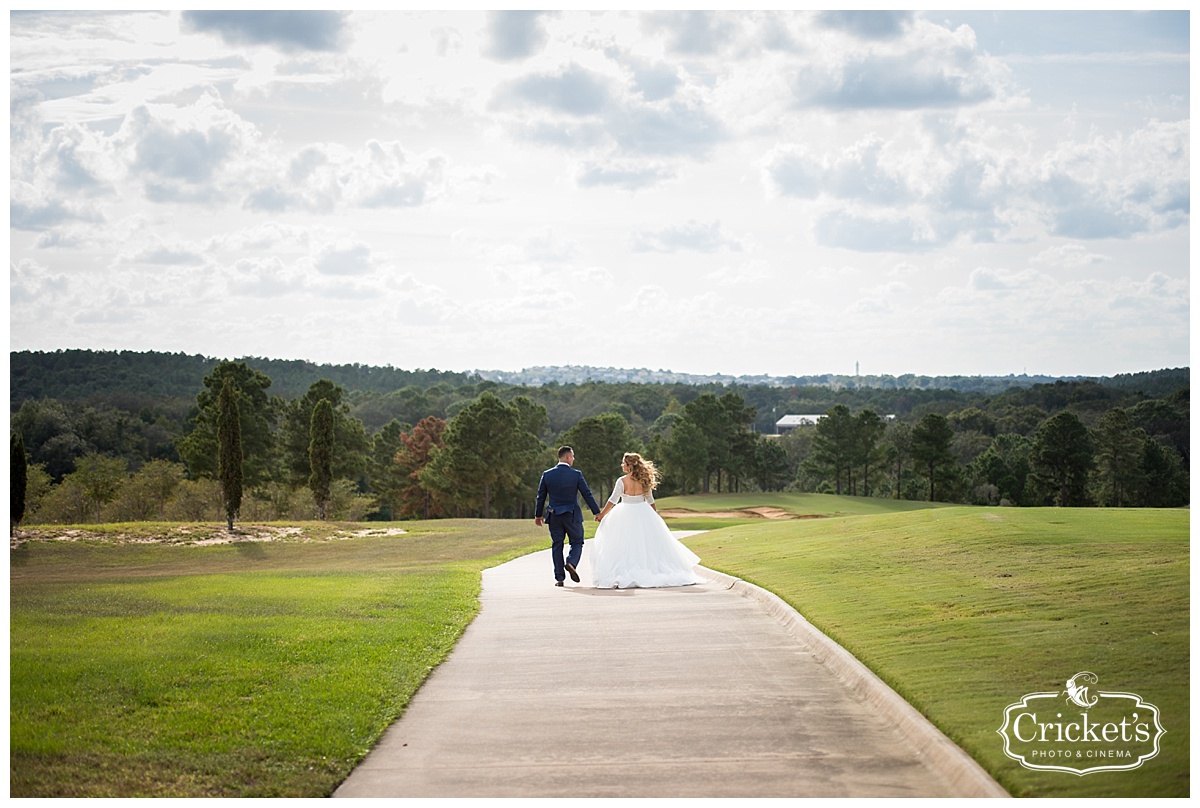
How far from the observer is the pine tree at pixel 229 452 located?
39.7 metres

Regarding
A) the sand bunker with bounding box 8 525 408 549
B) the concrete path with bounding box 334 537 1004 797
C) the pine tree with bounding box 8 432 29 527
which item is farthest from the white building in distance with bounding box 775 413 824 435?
the concrete path with bounding box 334 537 1004 797

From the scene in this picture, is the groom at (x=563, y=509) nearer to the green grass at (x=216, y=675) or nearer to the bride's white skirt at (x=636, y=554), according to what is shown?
the bride's white skirt at (x=636, y=554)

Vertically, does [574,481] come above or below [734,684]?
above

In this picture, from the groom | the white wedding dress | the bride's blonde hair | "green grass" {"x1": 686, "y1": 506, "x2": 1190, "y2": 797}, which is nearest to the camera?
"green grass" {"x1": 686, "y1": 506, "x2": 1190, "y2": 797}

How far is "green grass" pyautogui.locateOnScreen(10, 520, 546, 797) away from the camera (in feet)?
22.1

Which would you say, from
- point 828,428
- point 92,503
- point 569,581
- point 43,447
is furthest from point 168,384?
point 569,581

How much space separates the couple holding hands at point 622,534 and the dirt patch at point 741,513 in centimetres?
3409

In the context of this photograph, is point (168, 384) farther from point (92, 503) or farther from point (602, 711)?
point (602, 711)

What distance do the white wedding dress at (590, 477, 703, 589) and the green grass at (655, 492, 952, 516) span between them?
123ft

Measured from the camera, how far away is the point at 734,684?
8.79 m

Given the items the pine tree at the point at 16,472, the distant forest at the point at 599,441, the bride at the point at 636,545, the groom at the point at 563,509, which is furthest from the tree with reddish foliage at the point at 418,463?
the bride at the point at 636,545

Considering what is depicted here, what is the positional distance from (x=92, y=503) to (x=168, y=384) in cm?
2882

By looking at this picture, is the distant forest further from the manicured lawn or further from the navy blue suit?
the navy blue suit

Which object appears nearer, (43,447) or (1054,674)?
(1054,674)
